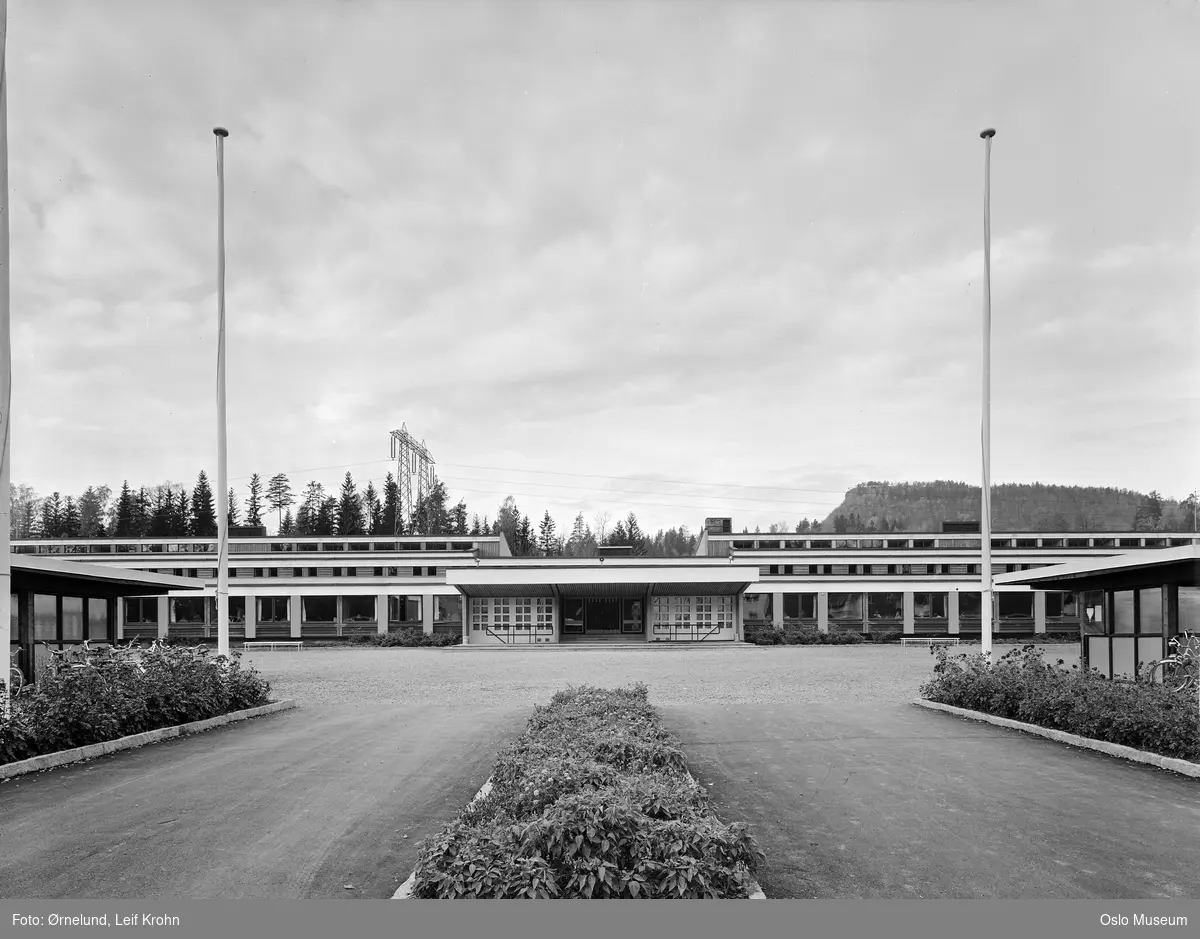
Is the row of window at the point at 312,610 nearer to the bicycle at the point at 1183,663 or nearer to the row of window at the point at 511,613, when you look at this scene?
the row of window at the point at 511,613

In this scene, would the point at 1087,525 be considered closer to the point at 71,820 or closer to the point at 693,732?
the point at 693,732

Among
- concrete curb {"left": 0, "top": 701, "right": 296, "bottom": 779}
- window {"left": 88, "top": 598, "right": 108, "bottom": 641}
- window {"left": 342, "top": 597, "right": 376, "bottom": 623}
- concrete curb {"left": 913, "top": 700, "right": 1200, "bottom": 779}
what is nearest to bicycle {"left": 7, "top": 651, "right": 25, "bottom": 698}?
concrete curb {"left": 0, "top": 701, "right": 296, "bottom": 779}

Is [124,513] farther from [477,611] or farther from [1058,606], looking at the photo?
[1058,606]

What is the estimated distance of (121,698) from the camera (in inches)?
500

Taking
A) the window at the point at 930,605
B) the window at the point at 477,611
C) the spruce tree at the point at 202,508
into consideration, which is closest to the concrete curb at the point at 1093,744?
the window at the point at 477,611

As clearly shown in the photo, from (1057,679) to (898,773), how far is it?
5.42 meters

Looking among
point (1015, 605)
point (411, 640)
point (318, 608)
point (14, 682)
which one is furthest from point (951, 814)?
point (1015, 605)

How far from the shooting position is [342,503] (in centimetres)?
11019

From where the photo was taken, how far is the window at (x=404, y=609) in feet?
174

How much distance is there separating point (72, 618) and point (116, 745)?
338 inches

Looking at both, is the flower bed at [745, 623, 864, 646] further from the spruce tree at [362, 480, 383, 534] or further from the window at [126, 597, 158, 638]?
the spruce tree at [362, 480, 383, 534]

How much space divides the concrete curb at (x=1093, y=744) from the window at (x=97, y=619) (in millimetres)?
16999

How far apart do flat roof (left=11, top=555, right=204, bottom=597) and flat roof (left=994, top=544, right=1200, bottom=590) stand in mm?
16885

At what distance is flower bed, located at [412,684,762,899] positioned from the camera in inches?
198
